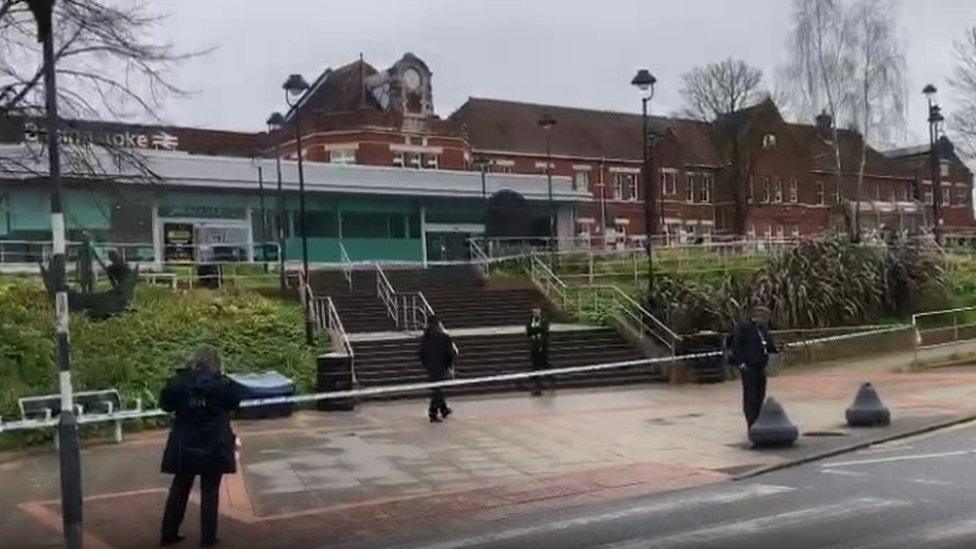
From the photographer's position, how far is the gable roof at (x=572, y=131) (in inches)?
2566

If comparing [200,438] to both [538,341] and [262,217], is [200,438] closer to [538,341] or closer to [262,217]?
[538,341]

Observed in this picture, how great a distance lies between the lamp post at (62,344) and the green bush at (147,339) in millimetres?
7221

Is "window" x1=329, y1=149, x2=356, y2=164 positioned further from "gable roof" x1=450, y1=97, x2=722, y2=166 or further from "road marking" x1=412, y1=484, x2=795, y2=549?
"road marking" x1=412, y1=484, x2=795, y2=549

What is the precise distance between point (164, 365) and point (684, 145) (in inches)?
2251

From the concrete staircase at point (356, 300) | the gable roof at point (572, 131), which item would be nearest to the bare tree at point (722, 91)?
the gable roof at point (572, 131)

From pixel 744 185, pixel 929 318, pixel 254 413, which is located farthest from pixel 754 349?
pixel 744 185

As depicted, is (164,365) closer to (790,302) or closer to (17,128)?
(17,128)

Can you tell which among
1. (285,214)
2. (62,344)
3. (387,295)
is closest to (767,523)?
(62,344)

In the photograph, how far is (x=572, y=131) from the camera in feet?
231

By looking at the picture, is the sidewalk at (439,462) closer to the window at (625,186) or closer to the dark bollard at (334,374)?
the dark bollard at (334,374)

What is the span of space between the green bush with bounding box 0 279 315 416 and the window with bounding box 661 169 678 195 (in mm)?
46433

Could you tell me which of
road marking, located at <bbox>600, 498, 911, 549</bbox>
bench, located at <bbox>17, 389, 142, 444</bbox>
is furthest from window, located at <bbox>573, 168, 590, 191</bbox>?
road marking, located at <bbox>600, 498, 911, 549</bbox>

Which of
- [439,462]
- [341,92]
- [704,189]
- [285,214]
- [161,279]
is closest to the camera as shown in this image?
[439,462]

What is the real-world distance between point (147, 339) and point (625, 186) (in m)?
50.6
